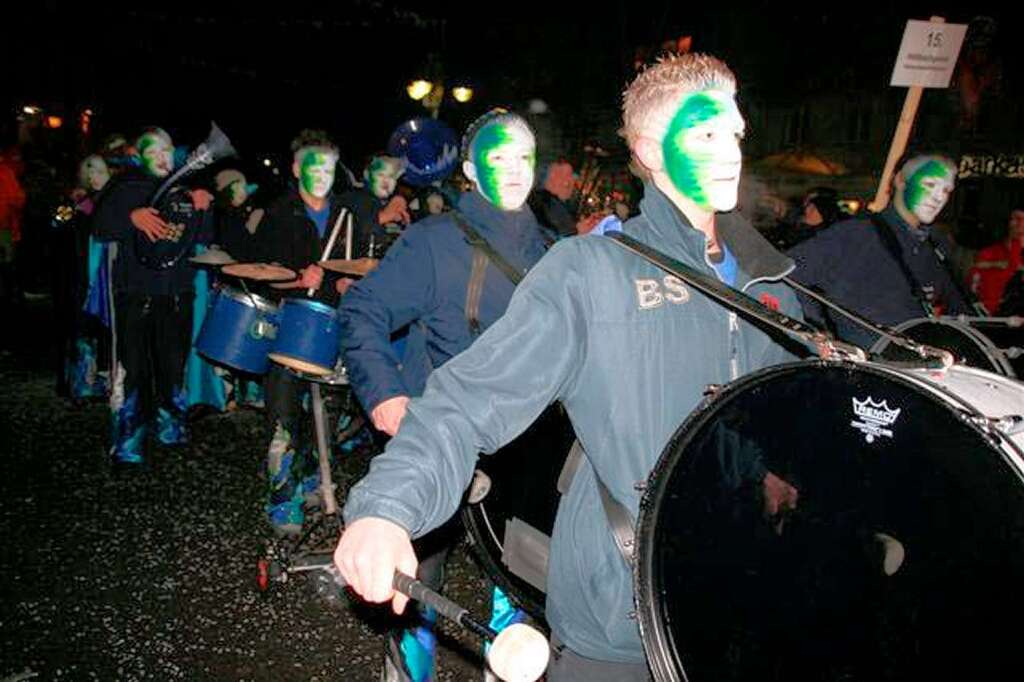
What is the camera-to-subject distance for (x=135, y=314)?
6.24m

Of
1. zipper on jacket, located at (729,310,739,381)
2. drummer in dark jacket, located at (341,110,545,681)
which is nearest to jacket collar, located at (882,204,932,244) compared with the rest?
drummer in dark jacket, located at (341,110,545,681)

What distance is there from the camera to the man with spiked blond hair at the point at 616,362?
5.58ft

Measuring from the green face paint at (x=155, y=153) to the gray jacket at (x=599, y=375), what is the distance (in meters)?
5.12

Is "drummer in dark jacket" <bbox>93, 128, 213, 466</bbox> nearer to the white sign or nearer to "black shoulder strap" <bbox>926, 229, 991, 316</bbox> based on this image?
"black shoulder strap" <bbox>926, 229, 991, 316</bbox>

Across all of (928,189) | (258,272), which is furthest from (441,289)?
(928,189)

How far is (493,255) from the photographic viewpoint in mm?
3219

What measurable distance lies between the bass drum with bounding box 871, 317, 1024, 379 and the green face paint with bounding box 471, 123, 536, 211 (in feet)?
5.71

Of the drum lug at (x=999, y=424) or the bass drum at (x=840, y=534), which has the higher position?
the drum lug at (x=999, y=424)

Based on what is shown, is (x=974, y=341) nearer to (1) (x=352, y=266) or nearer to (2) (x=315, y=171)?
(1) (x=352, y=266)

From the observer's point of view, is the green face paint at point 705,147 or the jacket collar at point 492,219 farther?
the jacket collar at point 492,219

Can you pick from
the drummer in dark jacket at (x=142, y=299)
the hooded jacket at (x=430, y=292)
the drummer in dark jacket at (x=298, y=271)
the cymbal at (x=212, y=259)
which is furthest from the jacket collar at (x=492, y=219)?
the drummer in dark jacket at (x=142, y=299)

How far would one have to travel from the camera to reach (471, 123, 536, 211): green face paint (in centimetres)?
335

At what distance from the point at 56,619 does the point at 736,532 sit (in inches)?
147

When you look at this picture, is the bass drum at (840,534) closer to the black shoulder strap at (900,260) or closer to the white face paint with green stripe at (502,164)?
the white face paint with green stripe at (502,164)
